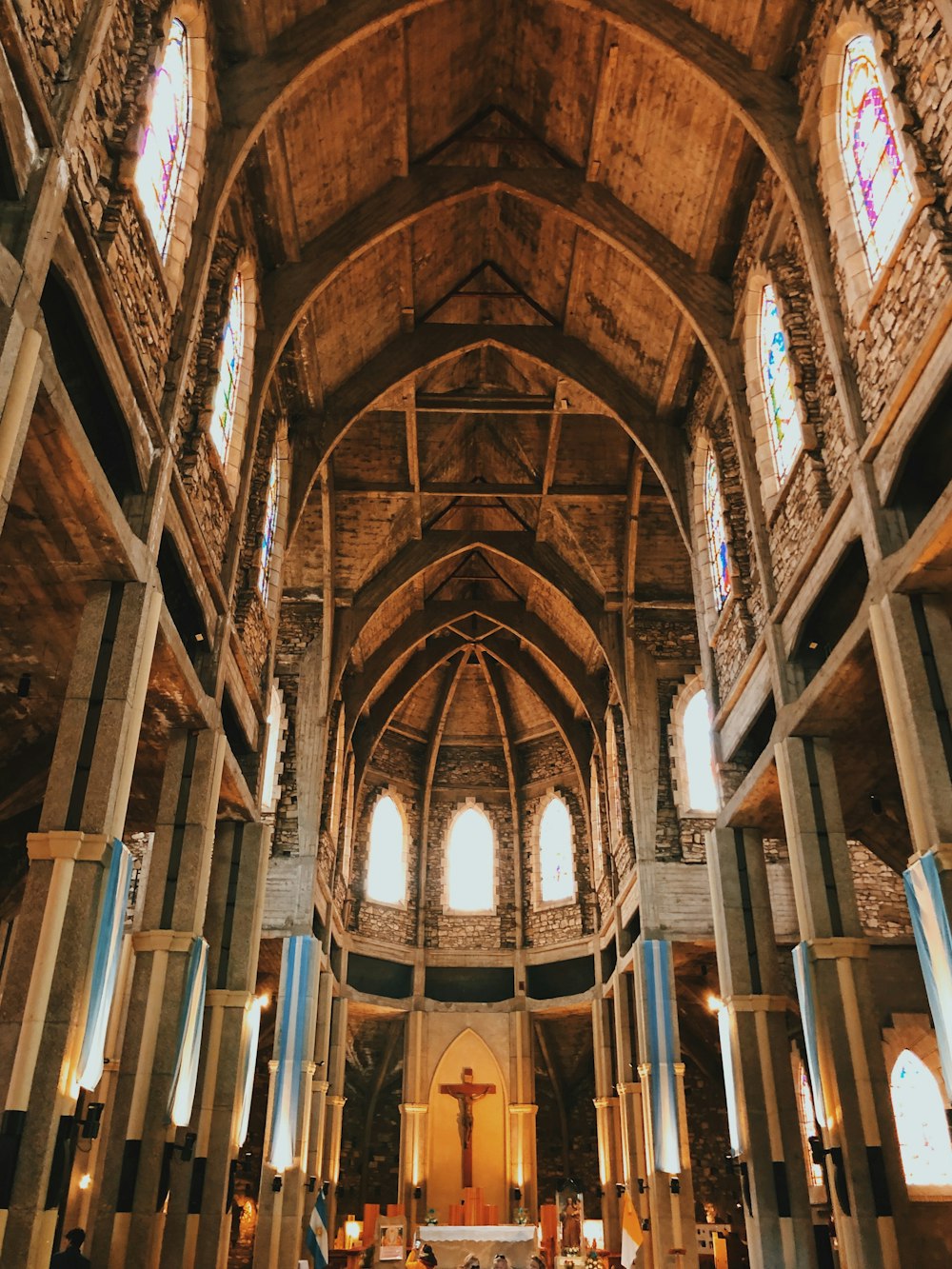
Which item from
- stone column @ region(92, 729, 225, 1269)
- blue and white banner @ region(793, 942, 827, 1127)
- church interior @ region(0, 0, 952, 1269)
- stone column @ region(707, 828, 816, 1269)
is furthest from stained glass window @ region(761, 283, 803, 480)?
stone column @ region(92, 729, 225, 1269)

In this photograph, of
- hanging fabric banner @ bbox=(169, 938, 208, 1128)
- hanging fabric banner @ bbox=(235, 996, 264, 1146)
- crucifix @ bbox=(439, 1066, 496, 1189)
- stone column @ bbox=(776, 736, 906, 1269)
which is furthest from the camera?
crucifix @ bbox=(439, 1066, 496, 1189)

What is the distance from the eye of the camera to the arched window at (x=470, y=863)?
96.0 feet

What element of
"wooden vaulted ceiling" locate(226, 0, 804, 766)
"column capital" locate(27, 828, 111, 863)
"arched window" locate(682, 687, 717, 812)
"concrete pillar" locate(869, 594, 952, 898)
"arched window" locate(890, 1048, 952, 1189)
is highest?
"wooden vaulted ceiling" locate(226, 0, 804, 766)

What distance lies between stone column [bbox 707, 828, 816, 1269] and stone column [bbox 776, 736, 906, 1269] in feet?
7.45

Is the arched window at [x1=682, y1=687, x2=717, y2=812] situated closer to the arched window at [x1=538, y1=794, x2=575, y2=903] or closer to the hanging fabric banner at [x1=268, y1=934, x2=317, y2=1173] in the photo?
the arched window at [x1=538, y1=794, x2=575, y2=903]

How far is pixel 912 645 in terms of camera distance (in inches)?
398

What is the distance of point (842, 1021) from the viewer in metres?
11.7

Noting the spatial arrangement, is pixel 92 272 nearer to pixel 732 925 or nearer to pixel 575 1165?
pixel 732 925

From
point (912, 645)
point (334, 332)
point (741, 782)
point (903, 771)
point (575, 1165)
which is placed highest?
point (334, 332)

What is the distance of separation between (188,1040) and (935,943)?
26.1 ft

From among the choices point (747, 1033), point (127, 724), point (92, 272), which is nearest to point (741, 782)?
point (747, 1033)

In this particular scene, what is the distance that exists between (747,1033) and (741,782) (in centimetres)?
347

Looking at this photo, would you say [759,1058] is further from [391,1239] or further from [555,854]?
[555,854]

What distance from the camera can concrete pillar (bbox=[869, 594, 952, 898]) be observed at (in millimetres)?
9359
